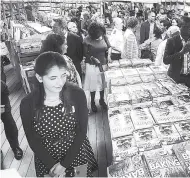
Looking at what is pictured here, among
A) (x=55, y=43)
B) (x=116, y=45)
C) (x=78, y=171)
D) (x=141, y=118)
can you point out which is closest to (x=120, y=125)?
(x=141, y=118)

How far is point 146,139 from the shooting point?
6.18 ft

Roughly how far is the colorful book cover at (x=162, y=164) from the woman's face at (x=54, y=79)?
855 millimetres

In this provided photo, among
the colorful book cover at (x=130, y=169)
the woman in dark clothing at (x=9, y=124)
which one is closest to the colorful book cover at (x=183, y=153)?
the colorful book cover at (x=130, y=169)

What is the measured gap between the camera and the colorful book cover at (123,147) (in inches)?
70.5

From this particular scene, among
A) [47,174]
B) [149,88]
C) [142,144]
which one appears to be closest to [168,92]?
[149,88]

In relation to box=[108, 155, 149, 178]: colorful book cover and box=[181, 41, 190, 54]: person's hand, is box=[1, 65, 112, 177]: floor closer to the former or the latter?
box=[108, 155, 149, 178]: colorful book cover

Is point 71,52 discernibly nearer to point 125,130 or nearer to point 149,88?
point 149,88

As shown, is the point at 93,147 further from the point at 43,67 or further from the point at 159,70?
the point at 43,67

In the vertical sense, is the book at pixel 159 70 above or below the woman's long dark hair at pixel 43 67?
below

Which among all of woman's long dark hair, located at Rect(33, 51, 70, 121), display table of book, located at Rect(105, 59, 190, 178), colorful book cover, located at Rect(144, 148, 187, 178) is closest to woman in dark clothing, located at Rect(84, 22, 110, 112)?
display table of book, located at Rect(105, 59, 190, 178)

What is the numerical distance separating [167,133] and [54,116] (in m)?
1.00

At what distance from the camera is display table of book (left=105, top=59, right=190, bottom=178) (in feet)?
5.33

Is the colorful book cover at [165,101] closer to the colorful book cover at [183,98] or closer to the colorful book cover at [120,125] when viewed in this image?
the colorful book cover at [183,98]

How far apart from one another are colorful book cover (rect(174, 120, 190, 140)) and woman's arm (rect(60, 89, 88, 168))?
2.85ft
